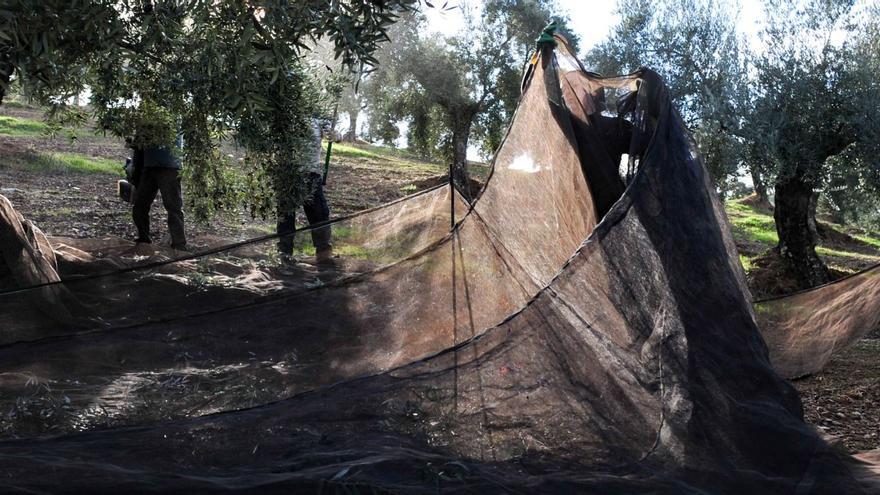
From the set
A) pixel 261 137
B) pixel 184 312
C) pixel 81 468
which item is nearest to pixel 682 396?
pixel 81 468

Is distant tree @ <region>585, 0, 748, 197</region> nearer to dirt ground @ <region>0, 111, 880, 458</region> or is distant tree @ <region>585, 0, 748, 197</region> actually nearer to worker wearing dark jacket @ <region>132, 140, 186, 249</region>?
dirt ground @ <region>0, 111, 880, 458</region>

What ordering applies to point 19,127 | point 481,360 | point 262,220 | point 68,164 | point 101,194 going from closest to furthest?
point 481,360 < point 262,220 < point 101,194 < point 68,164 < point 19,127

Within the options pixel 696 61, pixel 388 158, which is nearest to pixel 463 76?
pixel 388 158

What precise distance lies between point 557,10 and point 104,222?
16.0 meters

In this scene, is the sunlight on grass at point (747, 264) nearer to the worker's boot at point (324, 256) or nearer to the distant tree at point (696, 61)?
the distant tree at point (696, 61)

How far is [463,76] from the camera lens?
23.7 metres

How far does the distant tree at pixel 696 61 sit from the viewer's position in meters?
13.1

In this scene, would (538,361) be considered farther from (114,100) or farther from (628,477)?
(114,100)

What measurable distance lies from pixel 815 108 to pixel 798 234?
220 centimetres

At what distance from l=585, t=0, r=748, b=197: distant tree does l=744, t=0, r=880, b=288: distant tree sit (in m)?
0.47

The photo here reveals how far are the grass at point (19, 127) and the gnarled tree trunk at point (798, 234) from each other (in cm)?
1580

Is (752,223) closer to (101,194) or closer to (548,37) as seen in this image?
(101,194)

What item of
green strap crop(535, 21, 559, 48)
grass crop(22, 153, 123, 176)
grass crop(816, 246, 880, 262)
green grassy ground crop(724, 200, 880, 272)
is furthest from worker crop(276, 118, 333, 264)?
grass crop(816, 246, 880, 262)

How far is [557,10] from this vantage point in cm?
2478
